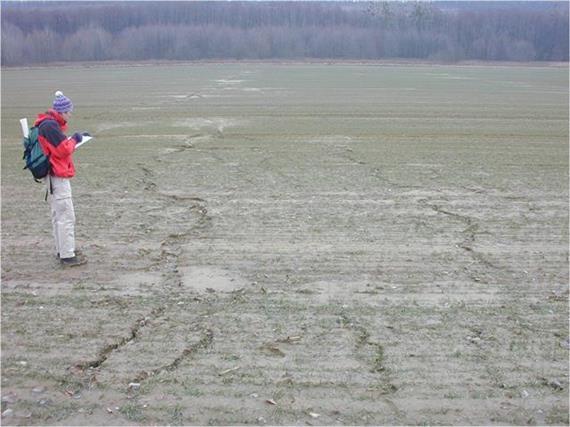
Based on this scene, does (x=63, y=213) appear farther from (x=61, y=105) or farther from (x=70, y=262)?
(x=61, y=105)

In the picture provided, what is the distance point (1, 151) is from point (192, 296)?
12241 mm

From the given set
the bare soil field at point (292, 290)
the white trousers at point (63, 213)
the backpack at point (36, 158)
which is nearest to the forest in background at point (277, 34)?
the bare soil field at point (292, 290)

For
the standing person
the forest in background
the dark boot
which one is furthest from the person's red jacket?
the forest in background

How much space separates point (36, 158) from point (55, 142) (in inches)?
11.8

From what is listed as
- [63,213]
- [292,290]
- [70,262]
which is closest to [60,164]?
[63,213]

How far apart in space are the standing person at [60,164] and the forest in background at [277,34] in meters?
74.6

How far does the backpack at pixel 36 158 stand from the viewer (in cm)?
735

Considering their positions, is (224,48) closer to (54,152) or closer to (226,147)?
(226,147)

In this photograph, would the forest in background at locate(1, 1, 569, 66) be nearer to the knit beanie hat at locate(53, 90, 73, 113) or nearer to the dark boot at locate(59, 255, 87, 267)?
the knit beanie hat at locate(53, 90, 73, 113)

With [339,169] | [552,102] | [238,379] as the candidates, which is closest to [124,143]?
[339,169]

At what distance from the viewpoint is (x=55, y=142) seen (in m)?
7.36

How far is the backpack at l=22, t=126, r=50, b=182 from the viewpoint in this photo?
24.1 ft

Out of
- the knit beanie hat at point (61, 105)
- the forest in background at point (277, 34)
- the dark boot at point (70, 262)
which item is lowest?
the dark boot at point (70, 262)

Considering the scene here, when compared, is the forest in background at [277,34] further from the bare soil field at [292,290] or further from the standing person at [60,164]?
the standing person at [60,164]
